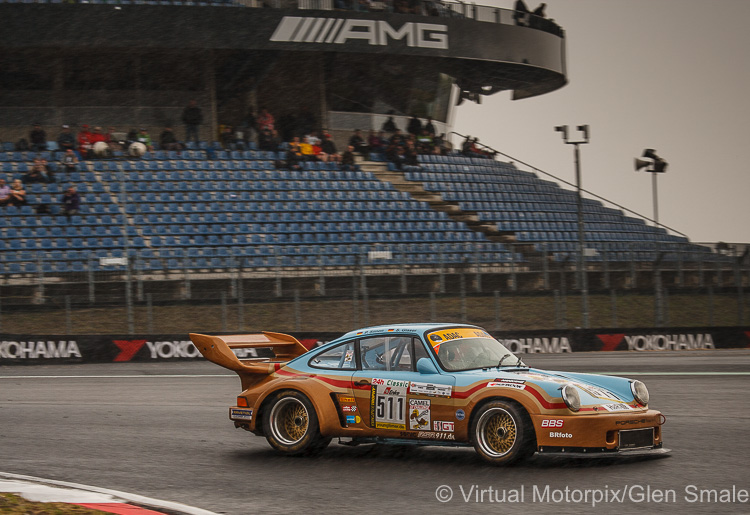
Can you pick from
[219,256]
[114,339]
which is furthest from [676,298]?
[114,339]

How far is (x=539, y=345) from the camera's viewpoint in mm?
22656

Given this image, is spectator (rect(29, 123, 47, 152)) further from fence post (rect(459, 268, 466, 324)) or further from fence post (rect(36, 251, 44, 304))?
fence post (rect(459, 268, 466, 324))

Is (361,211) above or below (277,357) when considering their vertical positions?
above

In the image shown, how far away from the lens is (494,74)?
4103cm

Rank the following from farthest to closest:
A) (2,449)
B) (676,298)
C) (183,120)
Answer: (183,120)
(676,298)
(2,449)

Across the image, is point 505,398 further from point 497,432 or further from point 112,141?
point 112,141

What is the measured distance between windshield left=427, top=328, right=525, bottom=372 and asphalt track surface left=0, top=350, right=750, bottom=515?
88 cm

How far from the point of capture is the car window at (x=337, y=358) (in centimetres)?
927

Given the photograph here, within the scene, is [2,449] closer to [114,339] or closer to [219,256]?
[114,339]

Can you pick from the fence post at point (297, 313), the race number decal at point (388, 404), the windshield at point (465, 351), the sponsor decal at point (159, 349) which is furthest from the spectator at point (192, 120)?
the race number decal at point (388, 404)

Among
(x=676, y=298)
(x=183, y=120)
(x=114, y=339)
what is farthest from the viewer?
(x=183, y=120)

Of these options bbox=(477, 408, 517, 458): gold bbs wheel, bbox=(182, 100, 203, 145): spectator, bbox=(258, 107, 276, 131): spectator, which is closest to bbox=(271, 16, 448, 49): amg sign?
bbox=(258, 107, 276, 131): spectator

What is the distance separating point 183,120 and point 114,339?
45.1ft

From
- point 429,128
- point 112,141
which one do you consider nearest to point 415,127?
point 429,128
